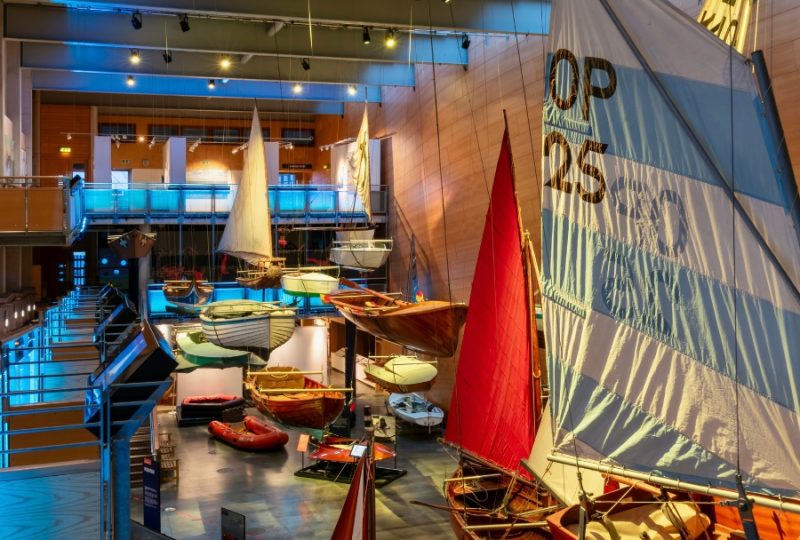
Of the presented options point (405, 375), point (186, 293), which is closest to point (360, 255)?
point (186, 293)

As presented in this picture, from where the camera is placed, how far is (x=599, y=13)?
4215mm

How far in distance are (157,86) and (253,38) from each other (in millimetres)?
7779

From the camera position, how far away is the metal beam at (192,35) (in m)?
15.5

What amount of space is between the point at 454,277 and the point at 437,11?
18.8 feet

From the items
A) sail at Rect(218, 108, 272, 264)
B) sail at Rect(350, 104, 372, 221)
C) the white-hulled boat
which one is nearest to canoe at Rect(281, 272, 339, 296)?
the white-hulled boat

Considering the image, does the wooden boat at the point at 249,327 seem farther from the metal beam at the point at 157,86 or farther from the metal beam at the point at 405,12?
the metal beam at the point at 157,86

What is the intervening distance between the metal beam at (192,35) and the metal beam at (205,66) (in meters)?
2.62

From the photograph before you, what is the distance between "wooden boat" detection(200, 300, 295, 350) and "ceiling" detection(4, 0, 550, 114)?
4.87m

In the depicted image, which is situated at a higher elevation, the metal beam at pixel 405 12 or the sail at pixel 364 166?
the metal beam at pixel 405 12

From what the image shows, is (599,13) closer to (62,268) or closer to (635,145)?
(635,145)

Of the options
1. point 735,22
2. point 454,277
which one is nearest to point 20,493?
point 735,22

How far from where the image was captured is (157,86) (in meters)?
22.9

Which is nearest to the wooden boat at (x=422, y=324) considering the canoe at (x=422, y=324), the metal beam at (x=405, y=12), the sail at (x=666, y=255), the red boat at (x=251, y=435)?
the canoe at (x=422, y=324)

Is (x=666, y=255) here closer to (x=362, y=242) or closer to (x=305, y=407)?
(x=305, y=407)
